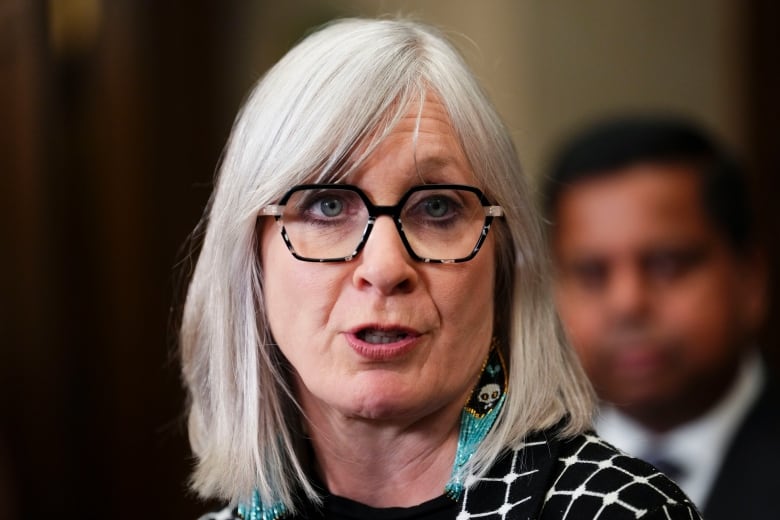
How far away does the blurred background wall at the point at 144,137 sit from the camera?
10.5ft

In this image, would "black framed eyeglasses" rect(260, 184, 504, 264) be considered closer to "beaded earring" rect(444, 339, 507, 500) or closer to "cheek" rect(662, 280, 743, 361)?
"beaded earring" rect(444, 339, 507, 500)

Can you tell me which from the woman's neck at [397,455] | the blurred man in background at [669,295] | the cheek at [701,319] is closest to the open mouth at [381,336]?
the woman's neck at [397,455]

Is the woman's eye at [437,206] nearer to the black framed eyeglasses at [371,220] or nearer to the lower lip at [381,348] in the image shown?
the black framed eyeglasses at [371,220]

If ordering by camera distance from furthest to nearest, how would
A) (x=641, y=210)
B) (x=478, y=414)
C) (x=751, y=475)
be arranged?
(x=641, y=210), (x=751, y=475), (x=478, y=414)

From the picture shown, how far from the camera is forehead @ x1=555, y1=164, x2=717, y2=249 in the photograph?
8.96 ft

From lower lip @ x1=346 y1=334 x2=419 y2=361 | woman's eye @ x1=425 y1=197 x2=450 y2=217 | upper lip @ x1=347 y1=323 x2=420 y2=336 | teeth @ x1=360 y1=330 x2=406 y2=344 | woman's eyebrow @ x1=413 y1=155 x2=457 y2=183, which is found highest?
woman's eyebrow @ x1=413 y1=155 x2=457 y2=183

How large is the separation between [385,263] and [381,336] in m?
0.10

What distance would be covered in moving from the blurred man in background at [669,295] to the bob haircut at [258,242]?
1143 millimetres

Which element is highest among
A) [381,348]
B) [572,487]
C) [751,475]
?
[381,348]

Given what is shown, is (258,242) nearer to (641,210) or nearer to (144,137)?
(641,210)

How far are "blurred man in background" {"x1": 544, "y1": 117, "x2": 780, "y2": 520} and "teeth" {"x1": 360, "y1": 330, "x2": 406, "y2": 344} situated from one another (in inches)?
52.4

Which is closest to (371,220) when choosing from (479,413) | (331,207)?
(331,207)

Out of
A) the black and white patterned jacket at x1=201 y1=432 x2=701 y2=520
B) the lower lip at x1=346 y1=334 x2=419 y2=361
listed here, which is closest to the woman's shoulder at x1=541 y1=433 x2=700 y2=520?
the black and white patterned jacket at x1=201 y1=432 x2=701 y2=520

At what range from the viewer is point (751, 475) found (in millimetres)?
2322
